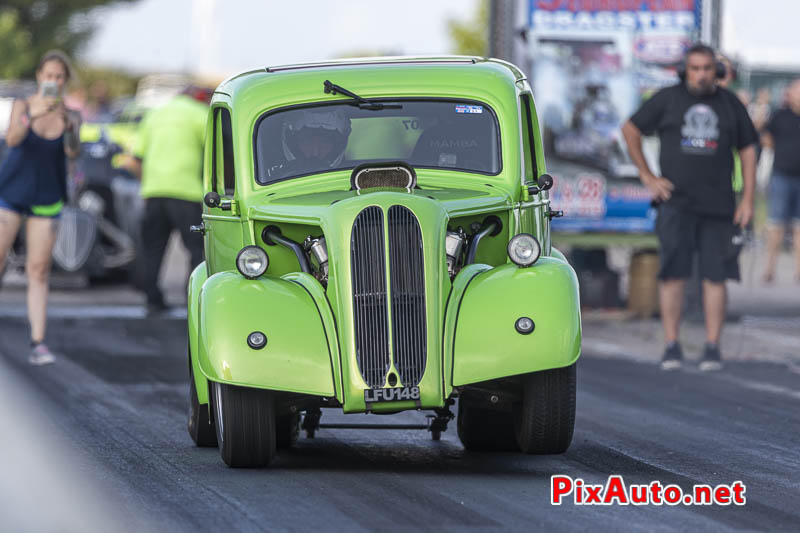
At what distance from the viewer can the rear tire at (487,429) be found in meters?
7.88

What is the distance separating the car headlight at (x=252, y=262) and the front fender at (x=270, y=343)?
4.5 inches

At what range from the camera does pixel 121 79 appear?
83.4 m

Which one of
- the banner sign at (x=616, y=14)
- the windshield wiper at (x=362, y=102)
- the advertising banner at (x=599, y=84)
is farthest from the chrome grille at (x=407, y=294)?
the banner sign at (x=616, y=14)

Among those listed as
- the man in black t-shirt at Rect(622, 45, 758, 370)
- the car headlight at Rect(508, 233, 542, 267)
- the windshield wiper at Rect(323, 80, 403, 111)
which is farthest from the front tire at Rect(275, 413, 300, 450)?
the man in black t-shirt at Rect(622, 45, 758, 370)

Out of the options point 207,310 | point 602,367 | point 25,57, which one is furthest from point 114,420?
point 25,57

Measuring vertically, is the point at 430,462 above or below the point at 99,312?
above

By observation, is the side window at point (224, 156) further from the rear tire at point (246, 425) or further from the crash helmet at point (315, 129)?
the rear tire at point (246, 425)

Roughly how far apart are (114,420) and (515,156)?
2.64 meters

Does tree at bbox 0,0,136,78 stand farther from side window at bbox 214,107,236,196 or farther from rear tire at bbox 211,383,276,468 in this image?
rear tire at bbox 211,383,276,468

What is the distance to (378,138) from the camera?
8094 millimetres

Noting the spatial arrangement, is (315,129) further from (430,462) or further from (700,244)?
(700,244)

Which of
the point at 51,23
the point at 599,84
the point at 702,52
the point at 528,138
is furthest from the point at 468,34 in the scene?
the point at 528,138

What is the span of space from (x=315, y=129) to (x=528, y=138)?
110 centimetres

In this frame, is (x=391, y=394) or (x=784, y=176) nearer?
(x=391, y=394)
